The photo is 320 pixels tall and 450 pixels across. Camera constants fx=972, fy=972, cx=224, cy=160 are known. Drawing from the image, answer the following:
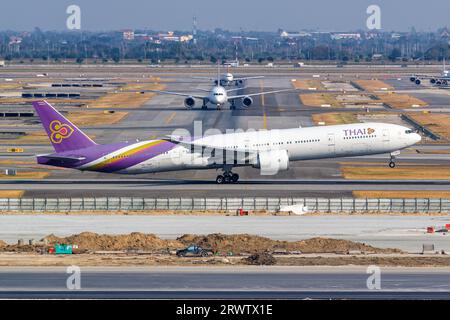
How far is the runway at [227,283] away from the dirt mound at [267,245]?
680 cm

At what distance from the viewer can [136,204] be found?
81.9 metres

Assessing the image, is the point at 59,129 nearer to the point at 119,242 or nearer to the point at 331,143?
the point at 331,143

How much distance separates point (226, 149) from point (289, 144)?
6110 millimetres

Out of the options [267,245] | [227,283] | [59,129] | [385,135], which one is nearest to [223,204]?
[267,245]

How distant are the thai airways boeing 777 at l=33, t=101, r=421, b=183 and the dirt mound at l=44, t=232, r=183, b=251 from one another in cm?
2421

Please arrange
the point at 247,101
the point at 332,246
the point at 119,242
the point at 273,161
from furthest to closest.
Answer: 1. the point at 247,101
2. the point at 273,161
3. the point at 119,242
4. the point at 332,246

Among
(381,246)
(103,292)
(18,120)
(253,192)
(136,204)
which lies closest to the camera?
(103,292)

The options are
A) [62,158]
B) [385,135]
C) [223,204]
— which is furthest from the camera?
[385,135]

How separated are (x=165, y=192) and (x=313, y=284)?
38.3m

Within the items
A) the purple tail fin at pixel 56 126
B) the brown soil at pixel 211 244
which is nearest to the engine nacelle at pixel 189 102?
the purple tail fin at pixel 56 126

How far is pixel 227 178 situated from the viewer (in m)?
94.4
